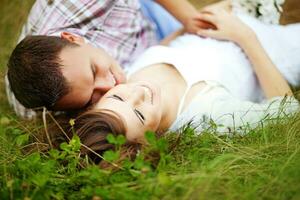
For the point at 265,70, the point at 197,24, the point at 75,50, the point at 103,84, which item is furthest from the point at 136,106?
the point at 197,24

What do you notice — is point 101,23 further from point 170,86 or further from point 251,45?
point 251,45

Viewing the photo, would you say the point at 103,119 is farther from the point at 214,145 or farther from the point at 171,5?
the point at 171,5

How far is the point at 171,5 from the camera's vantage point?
3.44 m

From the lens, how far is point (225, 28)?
3.04 metres

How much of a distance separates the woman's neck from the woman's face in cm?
18

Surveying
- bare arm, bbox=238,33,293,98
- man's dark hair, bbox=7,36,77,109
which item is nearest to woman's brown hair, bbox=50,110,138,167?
man's dark hair, bbox=7,36,77,109

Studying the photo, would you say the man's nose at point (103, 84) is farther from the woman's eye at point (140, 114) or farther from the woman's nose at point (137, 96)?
the woman's eye at point (140, 114)

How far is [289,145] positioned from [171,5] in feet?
5.43

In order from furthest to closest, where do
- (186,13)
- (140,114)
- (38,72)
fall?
(186,13)
(38,72)
(140,114)

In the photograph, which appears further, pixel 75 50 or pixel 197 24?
pixel 197 24

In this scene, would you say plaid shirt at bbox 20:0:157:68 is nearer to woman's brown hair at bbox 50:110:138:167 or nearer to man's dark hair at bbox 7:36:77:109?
man's dark hair at bbox 7:36:77:109

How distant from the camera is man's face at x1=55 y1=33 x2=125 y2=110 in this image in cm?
245

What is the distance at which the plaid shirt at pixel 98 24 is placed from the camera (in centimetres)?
320

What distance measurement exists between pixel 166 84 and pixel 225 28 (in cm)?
52
